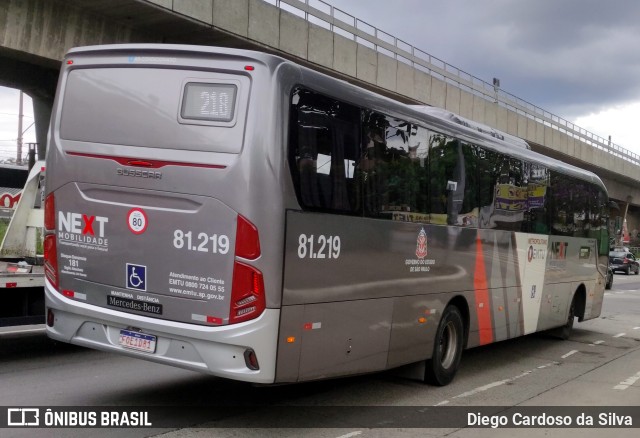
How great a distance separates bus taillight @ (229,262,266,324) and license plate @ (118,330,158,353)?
34.6 inches

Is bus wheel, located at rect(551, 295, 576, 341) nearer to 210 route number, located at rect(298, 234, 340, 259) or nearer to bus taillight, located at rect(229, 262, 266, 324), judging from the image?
210 route number, located at rect(298, 234, 340, 259)

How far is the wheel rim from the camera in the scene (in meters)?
Answer: 9.13

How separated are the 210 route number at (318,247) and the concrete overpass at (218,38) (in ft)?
38.6

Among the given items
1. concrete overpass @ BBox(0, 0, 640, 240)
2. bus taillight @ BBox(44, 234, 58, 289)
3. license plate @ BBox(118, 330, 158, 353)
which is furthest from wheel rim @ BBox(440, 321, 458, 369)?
concrete overpass @ BBox(0, 0, 640, 240)

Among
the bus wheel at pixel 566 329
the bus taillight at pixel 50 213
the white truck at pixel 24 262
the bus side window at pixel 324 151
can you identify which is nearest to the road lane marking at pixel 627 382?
the bus wheel at pixel 566 329

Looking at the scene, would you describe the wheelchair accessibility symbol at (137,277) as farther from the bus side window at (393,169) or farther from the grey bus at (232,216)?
the bus side window at (393,169)

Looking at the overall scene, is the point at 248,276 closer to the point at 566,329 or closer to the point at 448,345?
the point at 448,345

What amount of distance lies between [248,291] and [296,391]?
2.61 meters

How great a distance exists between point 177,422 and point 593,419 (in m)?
4.27

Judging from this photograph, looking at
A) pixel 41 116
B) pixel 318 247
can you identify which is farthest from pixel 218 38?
pixel 318 247

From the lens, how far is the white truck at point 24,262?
8.74 meters

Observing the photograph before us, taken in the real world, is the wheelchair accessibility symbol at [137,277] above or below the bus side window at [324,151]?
below

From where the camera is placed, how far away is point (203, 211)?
6105 millimetres

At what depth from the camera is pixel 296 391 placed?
322 inches
